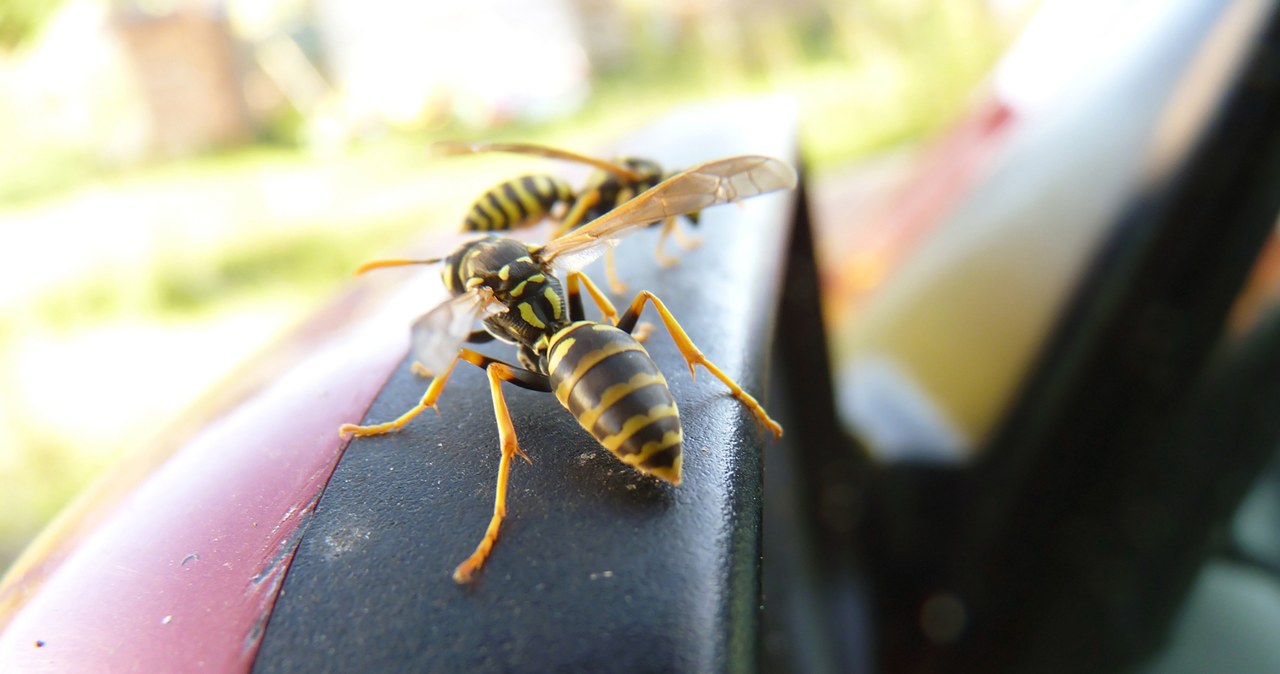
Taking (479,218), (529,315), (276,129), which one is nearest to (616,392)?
(529,315)

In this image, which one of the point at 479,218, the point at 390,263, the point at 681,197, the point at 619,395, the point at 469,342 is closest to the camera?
the point at 619,395

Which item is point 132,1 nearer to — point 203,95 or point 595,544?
point 203,95

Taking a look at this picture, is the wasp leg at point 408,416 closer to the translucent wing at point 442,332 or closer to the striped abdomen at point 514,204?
the translucent wing at point 442,332

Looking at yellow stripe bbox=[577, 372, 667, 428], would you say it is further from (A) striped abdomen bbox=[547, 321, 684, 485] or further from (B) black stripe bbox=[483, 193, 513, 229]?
(B) black stripe bbox=[483, 193, 513, 229]

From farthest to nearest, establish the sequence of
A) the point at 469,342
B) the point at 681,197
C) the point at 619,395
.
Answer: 1. the point at 681,197
2. the point at 469,342
3. the point at 619,395

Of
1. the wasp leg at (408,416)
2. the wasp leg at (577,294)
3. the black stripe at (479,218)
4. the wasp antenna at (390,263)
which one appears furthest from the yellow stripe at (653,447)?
the black stripe at (479,218)

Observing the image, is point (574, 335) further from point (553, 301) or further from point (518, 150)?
point (518, 150)

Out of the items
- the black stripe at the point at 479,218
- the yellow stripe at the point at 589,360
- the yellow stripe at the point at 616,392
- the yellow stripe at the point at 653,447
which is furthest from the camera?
the black stripe at the point at 479,218

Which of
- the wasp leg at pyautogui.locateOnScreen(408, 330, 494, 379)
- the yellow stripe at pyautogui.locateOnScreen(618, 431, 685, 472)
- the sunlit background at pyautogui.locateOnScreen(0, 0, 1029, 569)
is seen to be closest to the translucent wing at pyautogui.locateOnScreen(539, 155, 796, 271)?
the wasp leg at pyautogui.locateOnScreen(408, 330, 494, 379)
